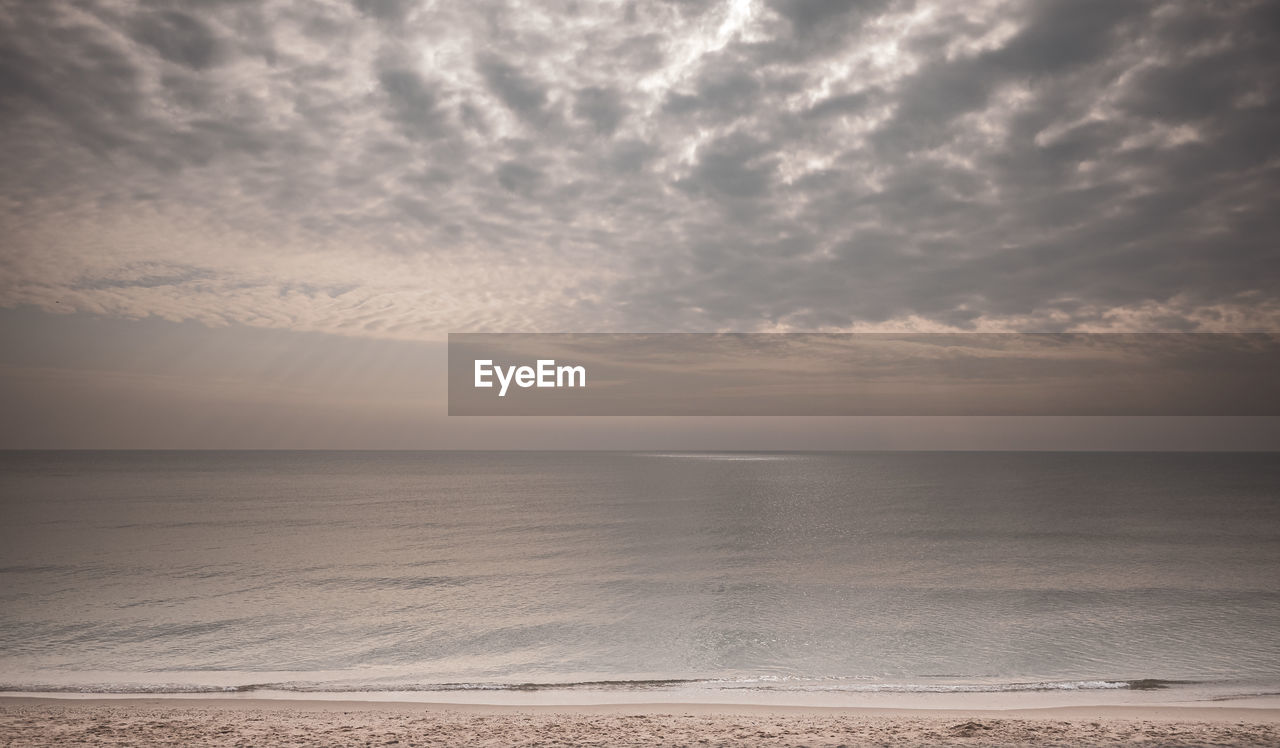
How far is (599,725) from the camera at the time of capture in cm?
1225

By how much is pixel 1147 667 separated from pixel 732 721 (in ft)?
40.7

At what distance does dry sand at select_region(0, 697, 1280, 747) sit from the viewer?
11203 mm

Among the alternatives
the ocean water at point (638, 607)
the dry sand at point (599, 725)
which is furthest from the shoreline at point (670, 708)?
the ocean water at point (638, 607)

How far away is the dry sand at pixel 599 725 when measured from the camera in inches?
441

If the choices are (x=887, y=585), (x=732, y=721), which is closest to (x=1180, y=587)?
(x=887, y=585)

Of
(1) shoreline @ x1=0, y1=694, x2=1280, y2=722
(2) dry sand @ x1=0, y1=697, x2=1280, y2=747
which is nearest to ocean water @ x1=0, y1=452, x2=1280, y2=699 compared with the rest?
(1) shoreline @ x1=0, y1=694, x2=1280, y2=722

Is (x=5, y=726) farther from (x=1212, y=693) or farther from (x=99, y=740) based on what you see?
(x=1212, y=693)

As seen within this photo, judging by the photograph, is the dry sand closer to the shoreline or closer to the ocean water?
the shoreline

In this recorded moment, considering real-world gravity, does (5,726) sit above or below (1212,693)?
above

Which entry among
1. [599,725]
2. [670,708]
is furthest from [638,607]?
[599,725]

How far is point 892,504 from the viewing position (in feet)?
252

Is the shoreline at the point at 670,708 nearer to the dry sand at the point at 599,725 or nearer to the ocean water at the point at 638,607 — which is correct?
the dry sand at the point at 599,725

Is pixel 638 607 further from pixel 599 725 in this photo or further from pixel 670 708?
pixel 599 725

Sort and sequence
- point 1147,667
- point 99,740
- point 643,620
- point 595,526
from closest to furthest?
point 99,740
point 1147,667
point 643,620
point 595,526
